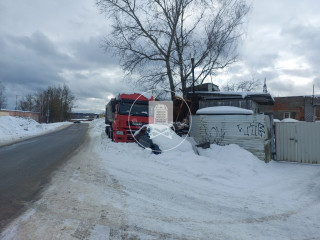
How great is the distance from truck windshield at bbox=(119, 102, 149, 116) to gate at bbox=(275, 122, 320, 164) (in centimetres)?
681

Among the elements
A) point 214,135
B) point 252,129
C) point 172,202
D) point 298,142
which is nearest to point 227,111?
point 214,135

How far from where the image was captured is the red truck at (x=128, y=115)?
40.9 ft

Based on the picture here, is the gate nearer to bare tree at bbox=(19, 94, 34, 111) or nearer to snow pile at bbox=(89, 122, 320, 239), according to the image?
snow pile at bbox=(89, 122, 320, 239)

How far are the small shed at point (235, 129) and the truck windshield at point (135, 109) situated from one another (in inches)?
114

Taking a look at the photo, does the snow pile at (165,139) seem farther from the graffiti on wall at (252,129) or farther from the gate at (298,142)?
the gate at (298,142)

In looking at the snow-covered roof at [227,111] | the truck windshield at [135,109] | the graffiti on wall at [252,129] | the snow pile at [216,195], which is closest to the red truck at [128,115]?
the truck windshield at [135,109]

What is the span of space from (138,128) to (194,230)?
9238 millimetres

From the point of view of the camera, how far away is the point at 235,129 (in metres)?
10.4

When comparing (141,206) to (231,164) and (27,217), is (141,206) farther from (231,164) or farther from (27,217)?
(231,164)

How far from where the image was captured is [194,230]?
3494 millimetres

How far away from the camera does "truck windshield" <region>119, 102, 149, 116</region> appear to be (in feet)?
41.9

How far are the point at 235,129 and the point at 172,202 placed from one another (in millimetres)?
6738

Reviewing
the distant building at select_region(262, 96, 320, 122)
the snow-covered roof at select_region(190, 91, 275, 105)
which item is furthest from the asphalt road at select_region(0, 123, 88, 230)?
the distant building at select_region(262, 96, 320, 122)

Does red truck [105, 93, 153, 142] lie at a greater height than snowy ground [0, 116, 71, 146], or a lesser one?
greater
